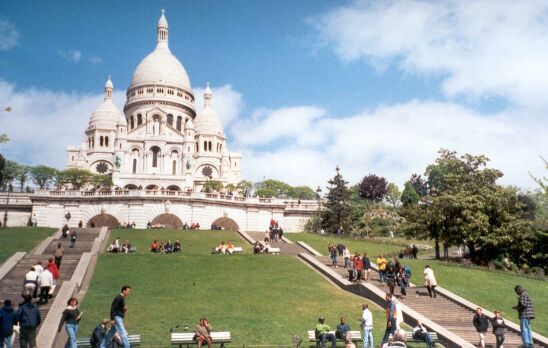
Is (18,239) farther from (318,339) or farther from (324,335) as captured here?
(324,335)

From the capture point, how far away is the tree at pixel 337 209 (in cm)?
5634

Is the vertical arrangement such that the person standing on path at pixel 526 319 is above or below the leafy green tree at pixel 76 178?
below

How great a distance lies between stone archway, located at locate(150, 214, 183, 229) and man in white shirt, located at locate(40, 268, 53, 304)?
33290mm

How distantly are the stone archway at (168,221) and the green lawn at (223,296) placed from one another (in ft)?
74.2

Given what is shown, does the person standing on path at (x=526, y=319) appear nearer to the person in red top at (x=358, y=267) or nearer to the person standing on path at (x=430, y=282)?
the person standing on path at (x=430, y=282)

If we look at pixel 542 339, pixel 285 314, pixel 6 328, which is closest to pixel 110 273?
pixel 285 314

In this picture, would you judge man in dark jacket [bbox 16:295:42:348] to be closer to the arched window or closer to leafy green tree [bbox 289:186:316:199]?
the arched window

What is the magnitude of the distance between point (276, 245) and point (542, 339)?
20.9 metres

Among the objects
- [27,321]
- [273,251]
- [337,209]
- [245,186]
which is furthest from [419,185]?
[27,321]

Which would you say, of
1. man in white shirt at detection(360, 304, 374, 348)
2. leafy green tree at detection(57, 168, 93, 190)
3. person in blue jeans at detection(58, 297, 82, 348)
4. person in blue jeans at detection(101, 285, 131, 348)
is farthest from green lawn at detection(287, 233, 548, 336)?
leafy green tree at detection(57, 168, 93, 190)

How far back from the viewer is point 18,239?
34.8 meters

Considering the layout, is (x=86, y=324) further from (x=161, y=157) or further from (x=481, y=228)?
(x=161, y=157)

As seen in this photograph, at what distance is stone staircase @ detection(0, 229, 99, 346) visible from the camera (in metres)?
19.5

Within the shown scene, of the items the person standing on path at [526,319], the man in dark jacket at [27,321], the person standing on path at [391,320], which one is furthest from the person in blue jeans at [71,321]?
the person standing on path at [526,319]
